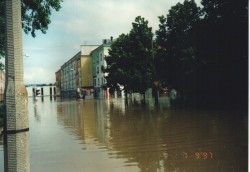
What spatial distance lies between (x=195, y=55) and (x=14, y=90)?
25.4 m

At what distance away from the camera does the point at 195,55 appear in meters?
28.1

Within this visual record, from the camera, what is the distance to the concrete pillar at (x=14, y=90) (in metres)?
3.85

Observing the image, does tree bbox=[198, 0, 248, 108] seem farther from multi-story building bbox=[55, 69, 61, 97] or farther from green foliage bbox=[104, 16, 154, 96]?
multi-story building bbox=[55, 69, 61, 97]

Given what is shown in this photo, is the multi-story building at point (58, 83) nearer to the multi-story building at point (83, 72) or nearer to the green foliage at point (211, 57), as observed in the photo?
the multi-story building at point (83, 72)

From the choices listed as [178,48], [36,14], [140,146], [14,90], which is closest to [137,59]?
[178,48]

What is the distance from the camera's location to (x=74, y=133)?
13.7m

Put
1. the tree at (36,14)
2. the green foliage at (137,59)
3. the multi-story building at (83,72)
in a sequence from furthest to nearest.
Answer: the multi-story building at (83,72) → the green foliage at (137,59) → the tree at (36,14)

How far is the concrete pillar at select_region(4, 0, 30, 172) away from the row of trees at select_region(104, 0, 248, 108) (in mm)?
21421

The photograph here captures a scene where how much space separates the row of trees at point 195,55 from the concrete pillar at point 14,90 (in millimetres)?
21421

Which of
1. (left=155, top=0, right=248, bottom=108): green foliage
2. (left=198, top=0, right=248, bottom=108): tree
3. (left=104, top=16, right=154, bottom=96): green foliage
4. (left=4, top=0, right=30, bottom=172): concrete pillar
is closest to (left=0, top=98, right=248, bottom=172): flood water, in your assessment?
(left=4, top=0, right=30, bottom=172): concrete pillar

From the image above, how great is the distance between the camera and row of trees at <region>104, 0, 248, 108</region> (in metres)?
24.7

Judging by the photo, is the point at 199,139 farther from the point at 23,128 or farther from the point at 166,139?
the point at 23,128

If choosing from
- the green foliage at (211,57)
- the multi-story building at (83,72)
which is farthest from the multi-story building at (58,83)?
the green foliage at (211,57)
